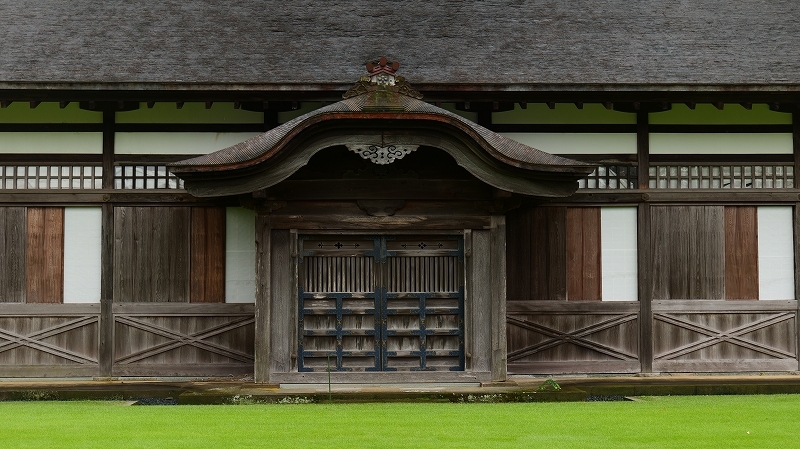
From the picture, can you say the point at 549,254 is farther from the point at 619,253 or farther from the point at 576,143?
the point at 576,143

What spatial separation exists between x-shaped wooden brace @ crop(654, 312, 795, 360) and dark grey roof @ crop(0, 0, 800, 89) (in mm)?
3178

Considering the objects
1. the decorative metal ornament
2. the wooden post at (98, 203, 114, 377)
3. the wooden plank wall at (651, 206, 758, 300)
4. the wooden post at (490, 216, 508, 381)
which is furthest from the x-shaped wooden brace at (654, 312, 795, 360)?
the wooden post at (98, 203, 114, 377)

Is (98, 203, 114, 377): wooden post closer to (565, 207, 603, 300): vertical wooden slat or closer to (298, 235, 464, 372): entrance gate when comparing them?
(298, 235, 464, 372): entrance gate

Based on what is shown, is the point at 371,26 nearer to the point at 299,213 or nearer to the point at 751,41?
the point at 299,213

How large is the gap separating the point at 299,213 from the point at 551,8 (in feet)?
18.7

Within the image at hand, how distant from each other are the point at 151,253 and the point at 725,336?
7.63 meters

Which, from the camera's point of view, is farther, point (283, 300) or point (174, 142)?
point (174, 142)

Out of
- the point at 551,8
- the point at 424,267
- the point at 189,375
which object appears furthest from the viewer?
the point at 551,8

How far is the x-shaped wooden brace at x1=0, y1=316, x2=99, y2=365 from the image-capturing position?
13.7m

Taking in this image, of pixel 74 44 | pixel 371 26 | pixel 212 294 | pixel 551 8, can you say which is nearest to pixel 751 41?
pixel 551 8

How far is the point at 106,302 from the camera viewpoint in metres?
13.7

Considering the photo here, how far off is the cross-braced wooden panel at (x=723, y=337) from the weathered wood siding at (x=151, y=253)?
6.28 metres

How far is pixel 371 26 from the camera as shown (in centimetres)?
1513

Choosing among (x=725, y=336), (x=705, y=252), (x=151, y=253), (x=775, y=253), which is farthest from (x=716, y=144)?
(x=151, y=253)
